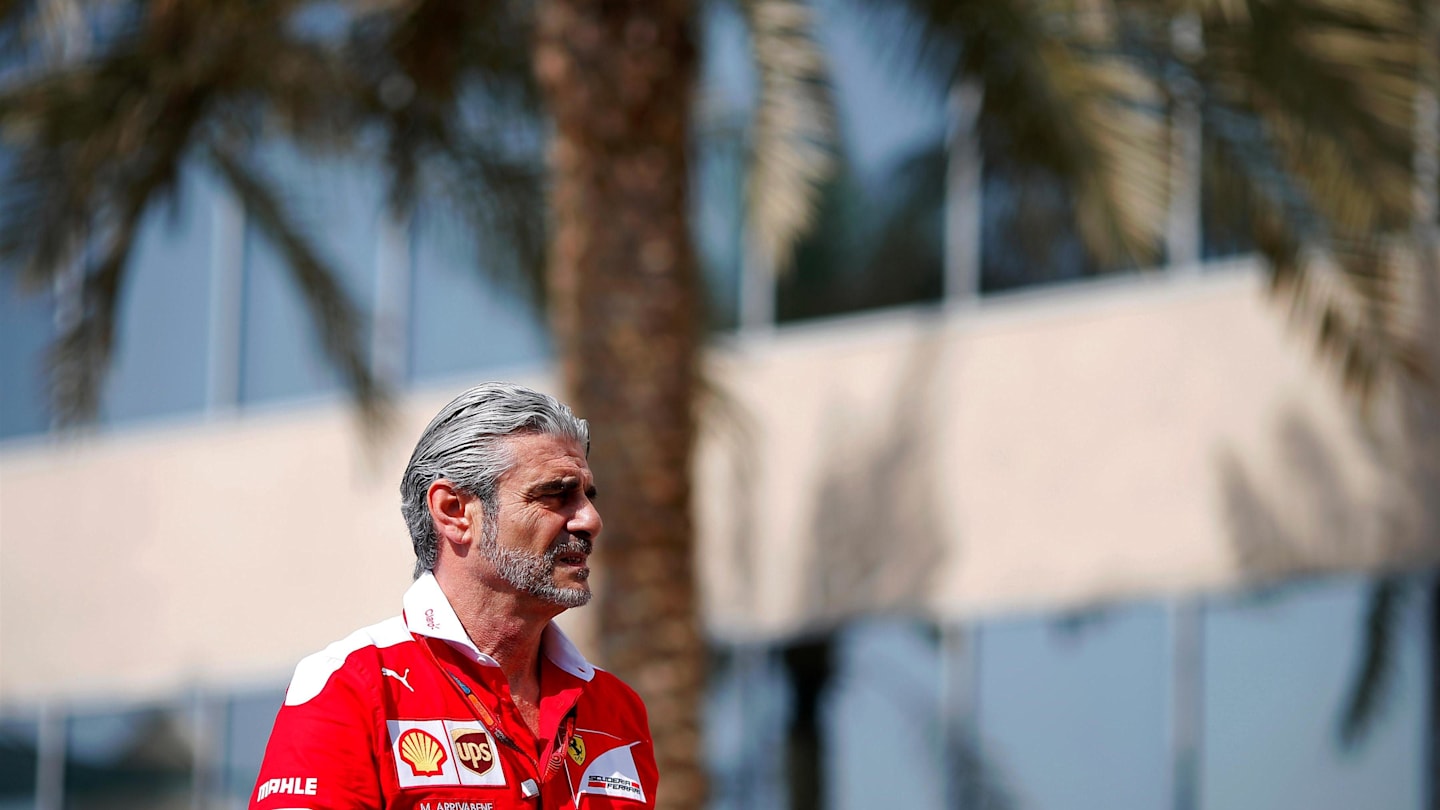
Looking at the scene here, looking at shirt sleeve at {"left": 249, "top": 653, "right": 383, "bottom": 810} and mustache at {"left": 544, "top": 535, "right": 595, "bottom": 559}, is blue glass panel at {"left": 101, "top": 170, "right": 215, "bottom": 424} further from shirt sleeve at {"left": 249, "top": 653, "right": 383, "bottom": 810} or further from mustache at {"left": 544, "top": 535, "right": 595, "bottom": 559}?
shirt sleeve at {"left": 249, "top": 653, "right": 383, "bottom": 810}

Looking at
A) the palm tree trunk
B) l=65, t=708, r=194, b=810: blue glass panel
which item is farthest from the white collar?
l=65, t=708, r=194, b=810: blue glass panel

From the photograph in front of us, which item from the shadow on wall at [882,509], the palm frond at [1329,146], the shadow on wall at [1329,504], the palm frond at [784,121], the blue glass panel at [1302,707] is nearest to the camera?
the palm frond at [1329,146]

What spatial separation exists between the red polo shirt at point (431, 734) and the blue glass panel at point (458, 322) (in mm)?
11061

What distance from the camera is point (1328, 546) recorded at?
11203mm

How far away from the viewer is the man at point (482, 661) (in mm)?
2754

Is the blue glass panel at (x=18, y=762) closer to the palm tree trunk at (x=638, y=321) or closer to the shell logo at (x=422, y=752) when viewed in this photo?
the palm tree trunk at (x=638, y=321)

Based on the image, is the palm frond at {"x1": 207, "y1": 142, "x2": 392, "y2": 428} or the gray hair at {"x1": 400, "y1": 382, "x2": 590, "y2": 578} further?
the palm frond at {"x1": 207, "y1": 142, "x2": 392, "y2": 428}

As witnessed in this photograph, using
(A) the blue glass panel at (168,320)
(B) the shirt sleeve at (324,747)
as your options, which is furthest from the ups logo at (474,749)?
→ (A) the blue glass panel at (168,320)

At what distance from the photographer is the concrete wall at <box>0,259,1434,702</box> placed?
11.4 metres

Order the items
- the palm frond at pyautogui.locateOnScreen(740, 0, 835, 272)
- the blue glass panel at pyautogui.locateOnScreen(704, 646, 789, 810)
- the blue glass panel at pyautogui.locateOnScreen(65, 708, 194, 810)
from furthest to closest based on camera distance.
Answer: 1. the blue glass panel at pyautogui.locateOnScreen(65, 708, 194, 810)
2. the blue glass panel at pyautogui.locateOnScreen(704, 646, 789, 810)
3. the palm frond at pyautogui.locateOnScreen(740, 0, 835, 272)

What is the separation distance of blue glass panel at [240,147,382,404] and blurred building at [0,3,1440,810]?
4cm

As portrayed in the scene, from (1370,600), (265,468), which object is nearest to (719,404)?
(1370,600)

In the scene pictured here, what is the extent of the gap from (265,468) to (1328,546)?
789 cm

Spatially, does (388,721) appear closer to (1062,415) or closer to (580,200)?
(580,200)
